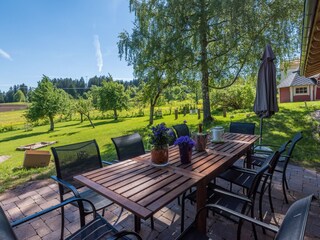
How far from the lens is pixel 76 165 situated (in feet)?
7.25

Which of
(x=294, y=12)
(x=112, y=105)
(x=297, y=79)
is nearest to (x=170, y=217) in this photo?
(x=294, y=12)

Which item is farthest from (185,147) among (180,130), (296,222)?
(180,130)

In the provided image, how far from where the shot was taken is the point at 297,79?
19219 millimetres

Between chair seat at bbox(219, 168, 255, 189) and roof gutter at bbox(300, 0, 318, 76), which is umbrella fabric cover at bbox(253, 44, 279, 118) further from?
chair seat at bbox(219, 168, 255, 189)

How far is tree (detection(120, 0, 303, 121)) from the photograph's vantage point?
22.0 feet

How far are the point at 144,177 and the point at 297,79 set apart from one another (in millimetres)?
22844

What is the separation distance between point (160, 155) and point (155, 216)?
0.91 metres

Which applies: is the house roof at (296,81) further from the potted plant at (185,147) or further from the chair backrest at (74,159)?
the chair backrest at (74,159)

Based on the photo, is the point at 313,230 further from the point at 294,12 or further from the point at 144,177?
the point at 294,12

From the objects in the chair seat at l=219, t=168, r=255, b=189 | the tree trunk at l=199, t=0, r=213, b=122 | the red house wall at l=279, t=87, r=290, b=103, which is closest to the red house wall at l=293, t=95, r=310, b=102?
the red house wall at l=279, t=87, r=290, b=103

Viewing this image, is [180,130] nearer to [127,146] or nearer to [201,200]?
[127,146]

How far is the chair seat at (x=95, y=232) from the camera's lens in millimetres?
1482

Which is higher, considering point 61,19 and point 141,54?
point 61,19

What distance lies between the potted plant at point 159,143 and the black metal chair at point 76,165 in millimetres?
640
